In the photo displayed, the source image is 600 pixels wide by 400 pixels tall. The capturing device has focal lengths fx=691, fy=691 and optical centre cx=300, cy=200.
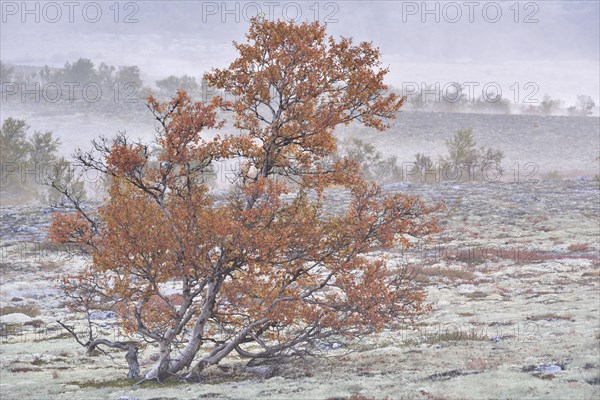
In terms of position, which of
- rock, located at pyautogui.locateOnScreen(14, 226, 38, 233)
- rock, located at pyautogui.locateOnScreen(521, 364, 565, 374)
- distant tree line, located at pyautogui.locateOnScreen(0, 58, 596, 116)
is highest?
distant tree line, located at pyautogui.locateOnScreen(0, 58, 596, 116)

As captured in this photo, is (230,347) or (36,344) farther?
(36,344)

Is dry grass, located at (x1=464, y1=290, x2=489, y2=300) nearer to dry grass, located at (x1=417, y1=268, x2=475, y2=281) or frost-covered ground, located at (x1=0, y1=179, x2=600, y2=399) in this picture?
frost-covered ground, located at (x1=0, y1=179, x2=600, y2=399)

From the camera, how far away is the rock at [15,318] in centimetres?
2400

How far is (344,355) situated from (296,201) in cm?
454

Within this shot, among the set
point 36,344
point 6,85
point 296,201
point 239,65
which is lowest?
point 36,344

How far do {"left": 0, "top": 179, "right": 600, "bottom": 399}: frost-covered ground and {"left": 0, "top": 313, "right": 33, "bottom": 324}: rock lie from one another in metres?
0.07

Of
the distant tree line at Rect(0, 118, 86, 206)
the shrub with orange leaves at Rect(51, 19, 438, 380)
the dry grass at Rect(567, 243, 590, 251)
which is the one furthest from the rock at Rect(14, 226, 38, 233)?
the dry grass at Rect(567, 243, 590, 251)

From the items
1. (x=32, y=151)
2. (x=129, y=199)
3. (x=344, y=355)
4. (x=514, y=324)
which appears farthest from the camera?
(x=32, y=151)

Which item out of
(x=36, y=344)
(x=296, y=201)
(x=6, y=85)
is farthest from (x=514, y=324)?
(x=6, y=85)

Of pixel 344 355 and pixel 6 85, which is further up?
pixel 6 85

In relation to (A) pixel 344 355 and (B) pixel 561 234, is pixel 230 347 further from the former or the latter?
(B) pixel 561 234

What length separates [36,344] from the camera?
21.2 m

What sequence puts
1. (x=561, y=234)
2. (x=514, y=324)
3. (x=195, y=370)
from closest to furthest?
1. (x=195, y=370)
2. (x=514, y=324)
3. (x=561, y=234)

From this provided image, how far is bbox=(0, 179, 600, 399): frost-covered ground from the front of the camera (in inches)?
553
